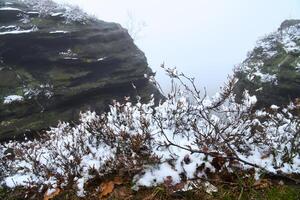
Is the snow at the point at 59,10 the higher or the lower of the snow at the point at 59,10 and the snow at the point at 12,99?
the higher

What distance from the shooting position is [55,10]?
42.3 ft

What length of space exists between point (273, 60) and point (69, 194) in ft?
24.6

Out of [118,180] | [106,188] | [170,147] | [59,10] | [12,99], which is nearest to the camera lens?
[106,188]

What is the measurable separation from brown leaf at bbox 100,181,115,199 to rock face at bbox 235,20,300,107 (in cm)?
526

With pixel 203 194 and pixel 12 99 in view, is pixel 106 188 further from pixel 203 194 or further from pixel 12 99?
pixel 12 99

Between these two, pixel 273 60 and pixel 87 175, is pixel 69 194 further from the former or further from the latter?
pixel 273 60

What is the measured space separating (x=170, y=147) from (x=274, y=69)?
573cm

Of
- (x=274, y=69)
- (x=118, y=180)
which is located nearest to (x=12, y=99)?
(x=118, y=180)

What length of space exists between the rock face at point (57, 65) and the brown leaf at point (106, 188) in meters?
5.38

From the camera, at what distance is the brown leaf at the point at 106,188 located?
409 cm

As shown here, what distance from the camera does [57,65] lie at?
11.4 meters

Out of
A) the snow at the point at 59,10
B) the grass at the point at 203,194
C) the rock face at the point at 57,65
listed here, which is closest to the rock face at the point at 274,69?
the rock face at the point at 57,65

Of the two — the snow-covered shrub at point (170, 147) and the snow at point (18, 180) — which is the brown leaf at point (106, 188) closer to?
the snow-covered shrub at point (170, 147)

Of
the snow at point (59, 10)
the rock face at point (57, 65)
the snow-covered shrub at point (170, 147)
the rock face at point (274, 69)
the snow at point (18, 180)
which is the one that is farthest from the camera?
the snow at point (59, 10)
